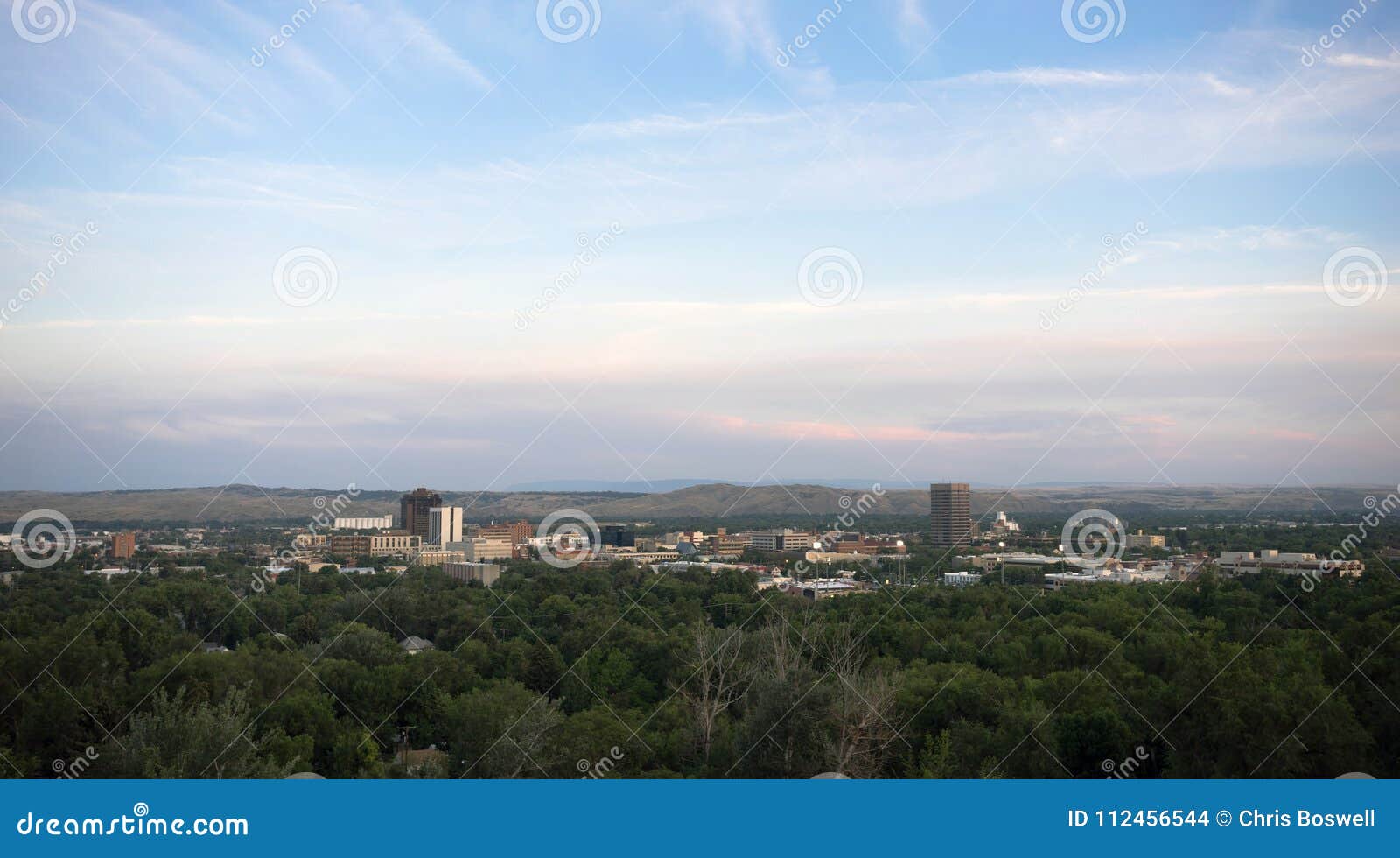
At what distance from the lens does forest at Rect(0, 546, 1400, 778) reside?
6.64 meters

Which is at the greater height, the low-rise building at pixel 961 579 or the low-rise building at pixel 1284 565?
the low-rise building at pixel 961 579

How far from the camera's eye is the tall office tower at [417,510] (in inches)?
880

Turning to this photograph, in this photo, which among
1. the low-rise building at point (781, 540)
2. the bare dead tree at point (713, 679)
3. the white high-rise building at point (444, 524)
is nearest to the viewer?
the bare dead tree at point (713, 679)

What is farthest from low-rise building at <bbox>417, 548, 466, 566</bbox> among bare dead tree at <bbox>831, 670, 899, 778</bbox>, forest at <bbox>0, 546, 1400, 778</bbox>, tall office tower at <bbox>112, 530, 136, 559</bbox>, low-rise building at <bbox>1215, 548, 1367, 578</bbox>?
low-rise building at <bbox>1215, 548, 1367, 578</bbox>

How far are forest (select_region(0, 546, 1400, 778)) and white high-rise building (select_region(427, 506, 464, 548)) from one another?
20.7 ft

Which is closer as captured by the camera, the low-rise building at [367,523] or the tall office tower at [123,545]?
the tall office tower at [123,545]

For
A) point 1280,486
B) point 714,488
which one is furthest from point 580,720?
point 714,488

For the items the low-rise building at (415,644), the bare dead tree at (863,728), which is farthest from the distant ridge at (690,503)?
the bare dead tree at (863,728)

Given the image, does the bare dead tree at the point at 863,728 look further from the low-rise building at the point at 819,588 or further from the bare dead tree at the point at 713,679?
the low-rise building at the point at 819,588

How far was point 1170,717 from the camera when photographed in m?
7.08

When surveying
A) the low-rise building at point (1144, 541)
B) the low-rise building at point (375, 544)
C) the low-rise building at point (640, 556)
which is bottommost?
the low-rise building at point (1144, 541)

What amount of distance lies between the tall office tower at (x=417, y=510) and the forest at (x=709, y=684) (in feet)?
22.9

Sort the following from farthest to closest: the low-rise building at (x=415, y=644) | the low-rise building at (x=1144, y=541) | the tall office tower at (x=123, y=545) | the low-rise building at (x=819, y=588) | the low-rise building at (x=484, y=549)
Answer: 1. the low-rise building at (x=484, y=549)
2. the low-rise building at (x=1144, y=541)
3. the low-rise building at (x=819, y=588)
4. the tall office tower at (x=123, y=545)
5. the low-rise building at (x=415, y=644)

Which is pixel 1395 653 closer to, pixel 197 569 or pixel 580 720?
pixel 580 720
